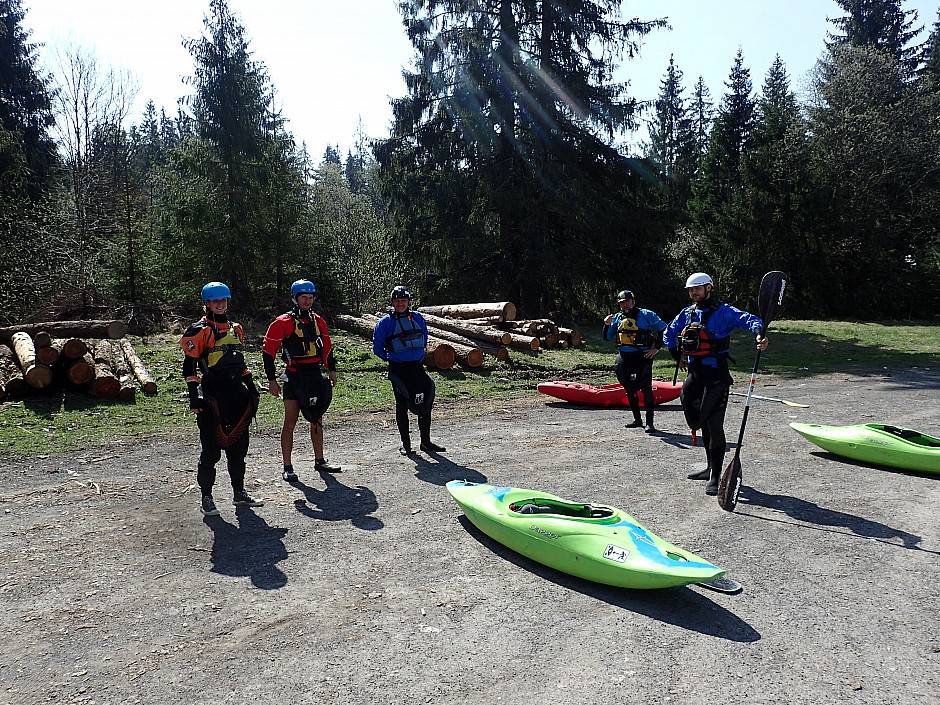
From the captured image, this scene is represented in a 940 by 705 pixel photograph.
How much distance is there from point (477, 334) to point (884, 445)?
1052 centimetres

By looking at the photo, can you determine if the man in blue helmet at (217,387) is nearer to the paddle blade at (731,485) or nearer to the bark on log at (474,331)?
the paddle blade at (731,485)

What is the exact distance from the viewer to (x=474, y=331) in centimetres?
1728

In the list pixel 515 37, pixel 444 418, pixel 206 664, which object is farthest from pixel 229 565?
pixel 515 37

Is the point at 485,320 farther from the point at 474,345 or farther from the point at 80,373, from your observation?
the point at 80,373

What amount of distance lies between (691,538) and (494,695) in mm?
2778

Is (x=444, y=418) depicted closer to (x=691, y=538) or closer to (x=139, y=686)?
(x=691, y=538)

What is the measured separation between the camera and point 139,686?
3656 mm

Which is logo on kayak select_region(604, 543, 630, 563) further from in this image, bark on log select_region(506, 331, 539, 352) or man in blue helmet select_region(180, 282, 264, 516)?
bark on log select_region(506, 331, 539, 352)

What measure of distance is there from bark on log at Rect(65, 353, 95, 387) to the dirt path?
12.7 ft

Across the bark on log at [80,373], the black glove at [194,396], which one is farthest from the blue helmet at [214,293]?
the bark on log at [80,373]

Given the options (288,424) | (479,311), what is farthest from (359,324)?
(288,424)

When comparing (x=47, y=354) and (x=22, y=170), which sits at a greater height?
(x=22, y=170)

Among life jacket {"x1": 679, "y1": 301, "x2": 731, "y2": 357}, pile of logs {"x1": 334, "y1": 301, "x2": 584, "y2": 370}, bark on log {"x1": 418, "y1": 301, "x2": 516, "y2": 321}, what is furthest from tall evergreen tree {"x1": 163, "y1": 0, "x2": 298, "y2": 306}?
life jacket {"x1": 679, "y1": 301, "x2": 731, "y2": 357}

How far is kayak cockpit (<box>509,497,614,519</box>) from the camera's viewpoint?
5.40m
